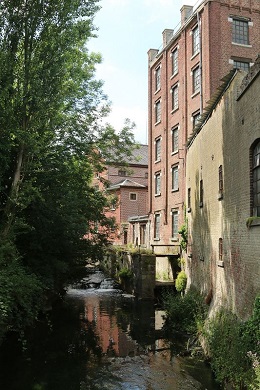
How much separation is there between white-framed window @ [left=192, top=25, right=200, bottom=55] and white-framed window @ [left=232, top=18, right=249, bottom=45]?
88.4 inches

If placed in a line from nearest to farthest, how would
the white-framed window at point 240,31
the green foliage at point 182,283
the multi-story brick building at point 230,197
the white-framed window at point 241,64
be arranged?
the multi-story brick building at point 230,197, the green foliage at point 182,283, the white-framed window at point 241,64, the white-framed window at point 240,31

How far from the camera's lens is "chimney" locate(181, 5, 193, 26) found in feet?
91.5

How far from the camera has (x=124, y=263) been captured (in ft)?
92.3

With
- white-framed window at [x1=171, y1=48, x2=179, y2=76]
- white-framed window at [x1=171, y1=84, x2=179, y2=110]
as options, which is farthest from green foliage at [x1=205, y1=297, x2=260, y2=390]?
white-framed window at [x1=171, y1=48, x2=179, y2=76]

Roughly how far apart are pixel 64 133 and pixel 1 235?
8.04 metres

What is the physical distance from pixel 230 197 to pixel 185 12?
2042 cm

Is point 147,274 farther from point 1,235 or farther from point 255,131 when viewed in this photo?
point 255,131

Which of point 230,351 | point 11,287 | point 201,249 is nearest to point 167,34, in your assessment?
point 201,249

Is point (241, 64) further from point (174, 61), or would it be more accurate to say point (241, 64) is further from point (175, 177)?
point (175, 177)

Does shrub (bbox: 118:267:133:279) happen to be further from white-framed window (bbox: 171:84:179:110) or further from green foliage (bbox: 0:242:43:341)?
green foliage (bbox: 0:242:43:341)

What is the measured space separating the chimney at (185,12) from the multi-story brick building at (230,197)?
45.3 feet

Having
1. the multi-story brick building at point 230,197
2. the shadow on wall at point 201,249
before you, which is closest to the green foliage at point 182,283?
the shadow on wall at point 201,249

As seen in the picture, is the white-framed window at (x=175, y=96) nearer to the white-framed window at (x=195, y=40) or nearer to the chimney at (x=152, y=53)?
the white-framed window at (x=195, y=40)

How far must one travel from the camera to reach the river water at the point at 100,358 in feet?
33.0
